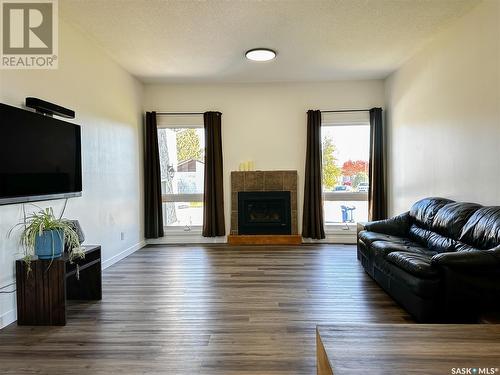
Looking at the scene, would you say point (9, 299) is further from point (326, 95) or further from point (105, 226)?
point (326, 95)

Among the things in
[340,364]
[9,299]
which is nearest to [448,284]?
[340,364]

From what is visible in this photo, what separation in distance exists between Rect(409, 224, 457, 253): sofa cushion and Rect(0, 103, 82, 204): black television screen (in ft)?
13.0

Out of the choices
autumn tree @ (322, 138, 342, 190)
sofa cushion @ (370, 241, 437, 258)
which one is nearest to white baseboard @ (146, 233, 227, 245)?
autumn tree @ (322, 138, 342, 190)

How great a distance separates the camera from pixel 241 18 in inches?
144

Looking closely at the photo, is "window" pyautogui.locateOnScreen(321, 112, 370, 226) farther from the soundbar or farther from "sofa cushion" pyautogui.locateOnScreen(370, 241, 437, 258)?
the soundbar

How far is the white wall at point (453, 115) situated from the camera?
3275mm

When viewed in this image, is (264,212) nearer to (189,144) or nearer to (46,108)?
(189,144)

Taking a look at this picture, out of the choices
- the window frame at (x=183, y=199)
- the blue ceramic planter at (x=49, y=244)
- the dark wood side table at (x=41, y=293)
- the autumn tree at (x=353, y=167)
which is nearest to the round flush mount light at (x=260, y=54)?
the window frame at (x=183, y=199)

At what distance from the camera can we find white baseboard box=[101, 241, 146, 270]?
4531 mm

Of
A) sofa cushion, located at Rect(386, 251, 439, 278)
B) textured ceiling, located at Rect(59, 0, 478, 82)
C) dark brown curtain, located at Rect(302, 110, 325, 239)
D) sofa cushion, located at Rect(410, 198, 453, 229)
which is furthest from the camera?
dark brown curtain, located at Rect(302, 110, 325, 239)

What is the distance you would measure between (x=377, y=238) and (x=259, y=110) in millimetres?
3412

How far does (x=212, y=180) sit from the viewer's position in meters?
6.10

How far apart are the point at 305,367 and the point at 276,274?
2069mm

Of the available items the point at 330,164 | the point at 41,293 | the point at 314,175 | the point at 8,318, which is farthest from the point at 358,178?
the point at 8,318
